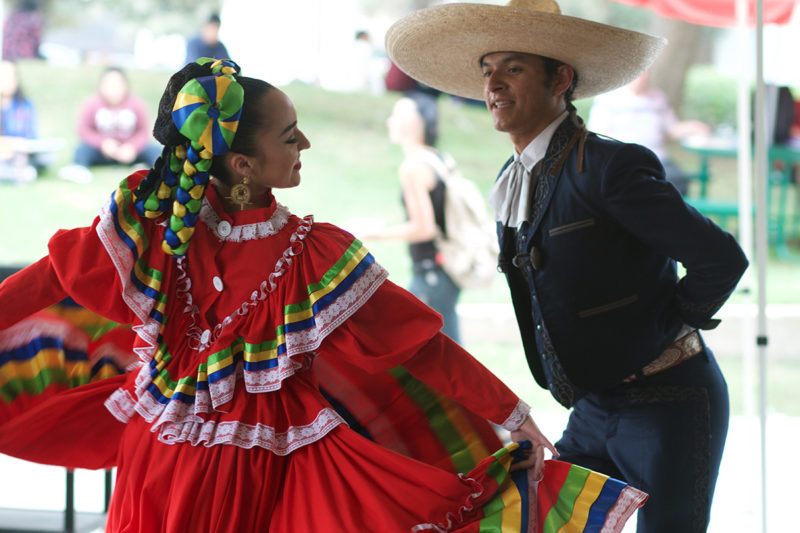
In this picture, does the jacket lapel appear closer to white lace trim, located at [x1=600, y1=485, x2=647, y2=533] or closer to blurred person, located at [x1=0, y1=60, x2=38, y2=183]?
white lace trim, located at [x1=600, y1=485, x2=647, y2=533]

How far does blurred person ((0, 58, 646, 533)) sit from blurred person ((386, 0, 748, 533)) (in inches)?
8.2

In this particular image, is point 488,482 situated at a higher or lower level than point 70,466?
higher

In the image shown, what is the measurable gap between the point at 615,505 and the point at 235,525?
0.81 m

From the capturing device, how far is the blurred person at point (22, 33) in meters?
12.2

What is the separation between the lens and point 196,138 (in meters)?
1.90

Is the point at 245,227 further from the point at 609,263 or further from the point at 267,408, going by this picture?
the point at 609,263

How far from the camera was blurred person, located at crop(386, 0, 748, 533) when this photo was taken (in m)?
2.05

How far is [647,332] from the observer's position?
2.13m

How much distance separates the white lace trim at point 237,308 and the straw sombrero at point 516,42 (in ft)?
2.46

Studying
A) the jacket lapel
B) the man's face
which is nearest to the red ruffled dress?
the jacket lapel

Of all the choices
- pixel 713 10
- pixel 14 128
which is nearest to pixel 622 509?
pixel 713 10

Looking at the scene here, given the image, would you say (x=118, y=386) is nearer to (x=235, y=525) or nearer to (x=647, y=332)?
(x=235, y=525)

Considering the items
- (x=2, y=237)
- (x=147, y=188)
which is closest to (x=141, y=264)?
(x=147, y=188)

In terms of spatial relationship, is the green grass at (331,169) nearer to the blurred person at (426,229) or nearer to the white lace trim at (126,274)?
the blurred person at (426,229)
